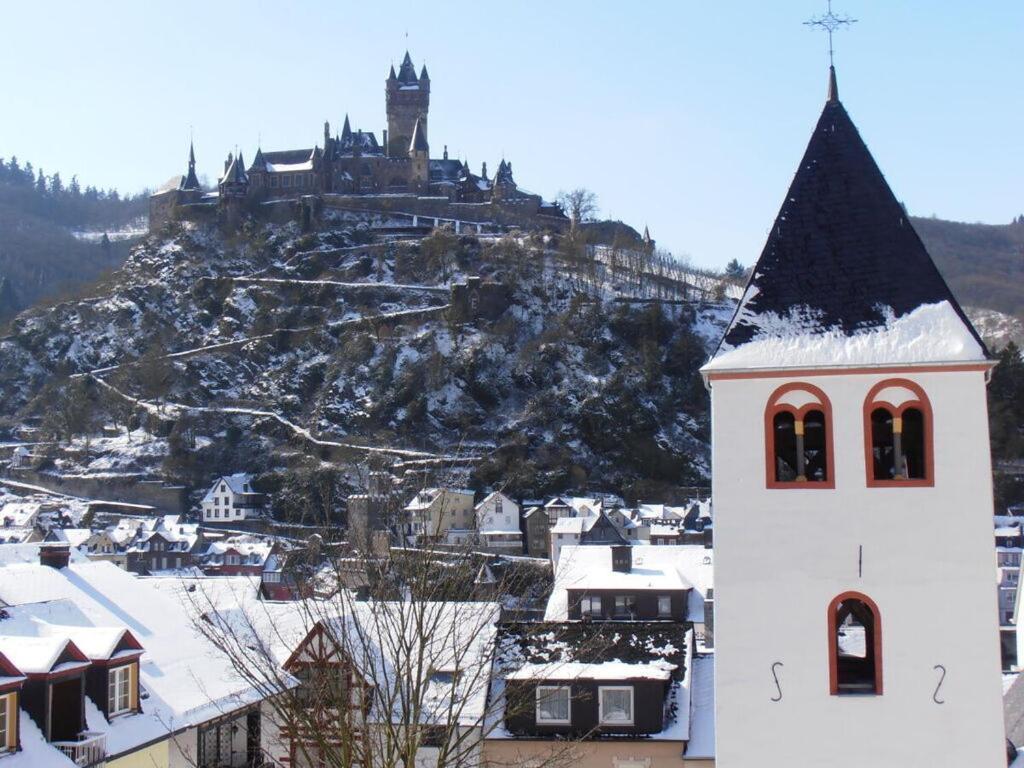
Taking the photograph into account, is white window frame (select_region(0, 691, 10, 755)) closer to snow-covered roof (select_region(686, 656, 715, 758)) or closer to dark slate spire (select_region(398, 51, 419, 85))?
snow-covered roof (select_region(686, 656, 715, 758))

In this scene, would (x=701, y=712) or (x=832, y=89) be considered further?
(x=701, y=712)

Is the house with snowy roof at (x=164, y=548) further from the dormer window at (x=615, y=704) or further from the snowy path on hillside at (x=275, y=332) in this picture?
the dormer window at (x=615, y=704)

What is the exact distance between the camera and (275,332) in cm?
11719

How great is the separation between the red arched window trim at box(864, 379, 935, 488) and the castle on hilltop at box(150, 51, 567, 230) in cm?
11984

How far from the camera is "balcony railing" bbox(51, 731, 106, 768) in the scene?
16.9 m

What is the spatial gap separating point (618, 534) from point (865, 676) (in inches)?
2701

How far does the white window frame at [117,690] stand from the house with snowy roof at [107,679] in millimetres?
15

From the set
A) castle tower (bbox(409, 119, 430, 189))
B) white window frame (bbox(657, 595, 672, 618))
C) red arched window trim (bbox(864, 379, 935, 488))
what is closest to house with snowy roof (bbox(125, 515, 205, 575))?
white window frame (bbox(657, 595, 672, 618))

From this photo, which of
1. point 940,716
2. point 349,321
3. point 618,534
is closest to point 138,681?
point 940,716

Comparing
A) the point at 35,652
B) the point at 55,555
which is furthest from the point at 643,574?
the point at 35,652

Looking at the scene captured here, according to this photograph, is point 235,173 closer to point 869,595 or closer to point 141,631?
point 141,631

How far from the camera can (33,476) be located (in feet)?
346

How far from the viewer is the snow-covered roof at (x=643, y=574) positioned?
47.8 metres

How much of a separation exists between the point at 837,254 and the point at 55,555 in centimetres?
1607
